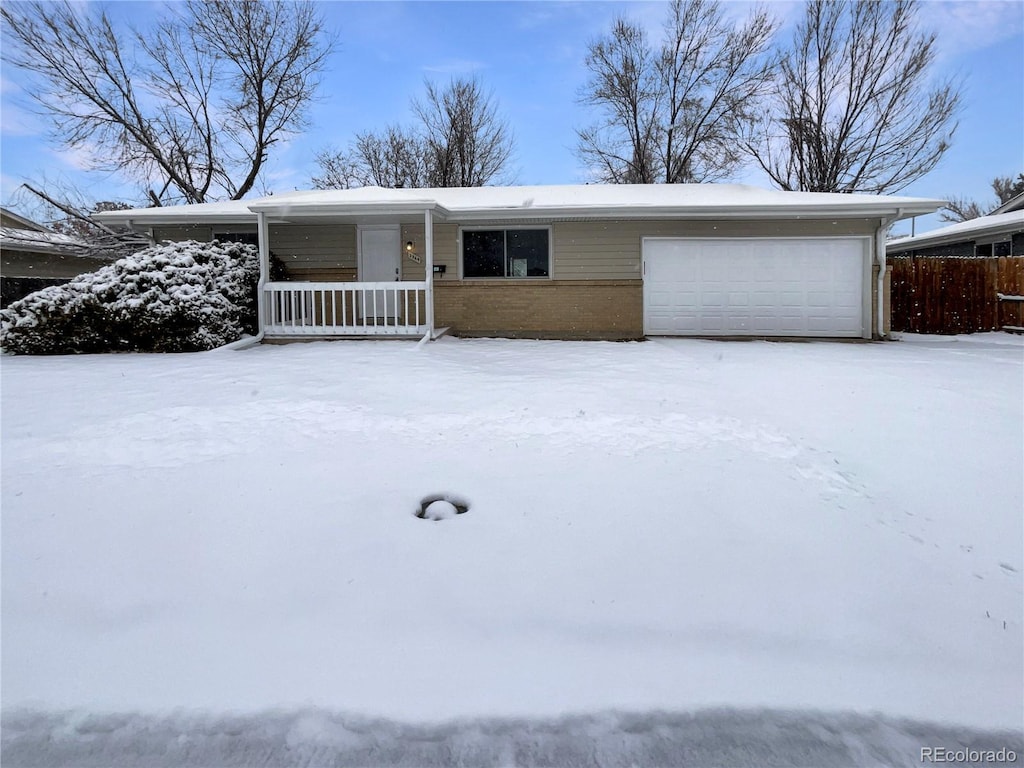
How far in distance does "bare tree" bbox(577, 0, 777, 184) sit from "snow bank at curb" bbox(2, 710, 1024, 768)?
2279 cm

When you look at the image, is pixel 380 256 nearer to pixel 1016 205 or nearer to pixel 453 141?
pixel 453 141

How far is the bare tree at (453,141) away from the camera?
2461cm

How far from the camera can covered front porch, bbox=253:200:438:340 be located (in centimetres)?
1055

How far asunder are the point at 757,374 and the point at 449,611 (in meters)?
5.64

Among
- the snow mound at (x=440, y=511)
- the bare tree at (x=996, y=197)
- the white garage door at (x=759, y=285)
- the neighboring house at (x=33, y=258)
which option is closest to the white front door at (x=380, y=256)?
the white garage door at (x=759, y=285)

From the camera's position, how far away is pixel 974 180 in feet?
110

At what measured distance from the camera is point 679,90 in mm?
22109

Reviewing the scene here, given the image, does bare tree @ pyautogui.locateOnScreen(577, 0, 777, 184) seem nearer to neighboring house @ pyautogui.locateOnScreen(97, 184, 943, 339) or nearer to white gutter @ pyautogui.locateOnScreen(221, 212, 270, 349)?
neighboring house @ pyautogui.locateOnScreen(97, 184, 943, 339)

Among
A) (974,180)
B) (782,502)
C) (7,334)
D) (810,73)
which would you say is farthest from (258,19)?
(974,180)

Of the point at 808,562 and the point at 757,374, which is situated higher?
the point at 757,374

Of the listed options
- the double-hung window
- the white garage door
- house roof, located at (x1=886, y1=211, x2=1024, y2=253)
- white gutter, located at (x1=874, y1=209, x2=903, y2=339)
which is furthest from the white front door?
house roof, located at (x1=886, y1=211, x2=1024, y2=253)

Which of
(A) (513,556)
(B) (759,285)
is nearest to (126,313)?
(A) (513,556)

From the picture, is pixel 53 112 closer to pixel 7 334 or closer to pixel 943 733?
pixel 7 334

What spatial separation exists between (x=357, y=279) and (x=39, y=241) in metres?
12.4
